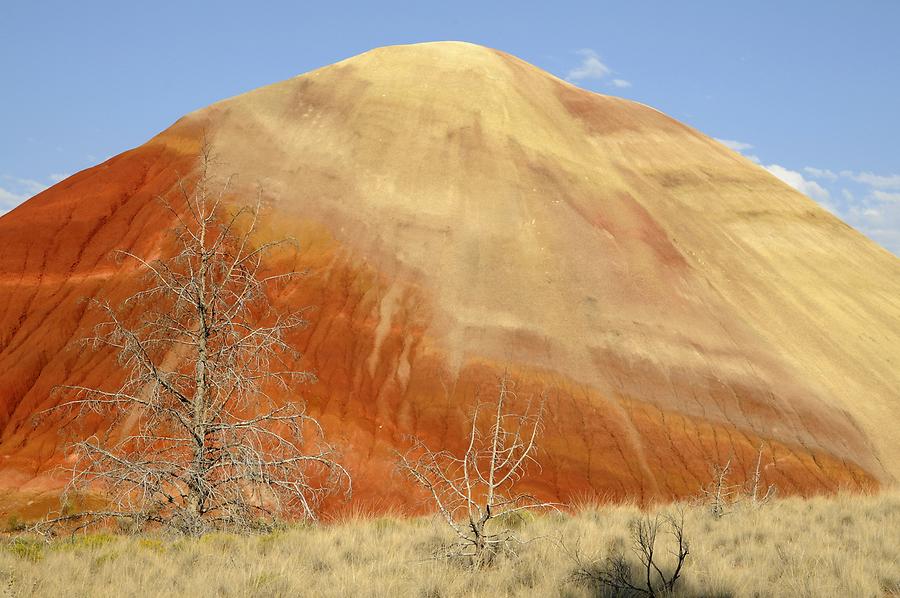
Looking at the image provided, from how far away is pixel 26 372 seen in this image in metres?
27.9

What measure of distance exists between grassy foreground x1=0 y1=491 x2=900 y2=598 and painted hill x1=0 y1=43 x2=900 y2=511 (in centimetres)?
1478

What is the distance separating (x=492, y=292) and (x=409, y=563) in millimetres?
24206

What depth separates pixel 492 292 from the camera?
1287 inches

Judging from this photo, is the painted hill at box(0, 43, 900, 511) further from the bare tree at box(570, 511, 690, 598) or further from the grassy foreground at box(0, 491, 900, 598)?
the bare tree at box(570, 511, 690, 598)

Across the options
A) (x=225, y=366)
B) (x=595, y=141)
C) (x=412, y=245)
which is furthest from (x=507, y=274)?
(x=225, y=366)

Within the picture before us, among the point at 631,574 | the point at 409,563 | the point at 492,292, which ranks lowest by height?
the point at 409,563

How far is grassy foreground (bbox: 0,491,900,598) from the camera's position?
7.51 m

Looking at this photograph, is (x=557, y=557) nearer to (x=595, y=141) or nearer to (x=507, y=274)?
(x=507, y=274)

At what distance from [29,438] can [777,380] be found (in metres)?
29.9

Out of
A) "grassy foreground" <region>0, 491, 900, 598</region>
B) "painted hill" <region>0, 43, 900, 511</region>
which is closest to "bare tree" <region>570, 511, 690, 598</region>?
"grassy foreground" <region>0, 491, 900, 598</region>

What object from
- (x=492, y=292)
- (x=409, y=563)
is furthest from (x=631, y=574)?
(x=492, y=292)

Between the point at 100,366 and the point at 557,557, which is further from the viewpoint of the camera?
the point at 100,366

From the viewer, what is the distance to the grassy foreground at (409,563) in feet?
24.6

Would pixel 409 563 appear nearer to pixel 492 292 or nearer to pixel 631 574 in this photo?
pixel 631 574
